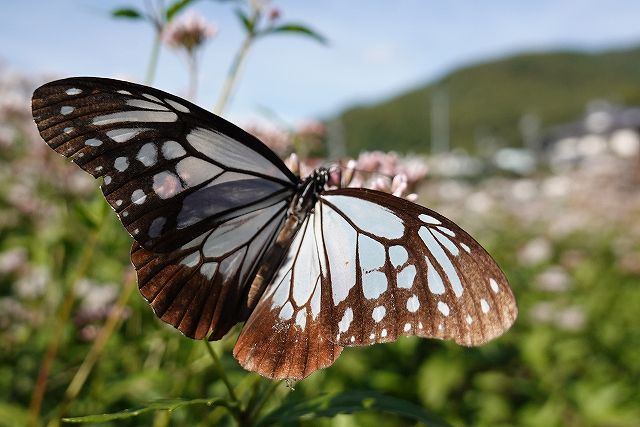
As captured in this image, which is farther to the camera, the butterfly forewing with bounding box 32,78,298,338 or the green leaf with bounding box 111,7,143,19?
the green leaf with bounding box 111,7,143,19

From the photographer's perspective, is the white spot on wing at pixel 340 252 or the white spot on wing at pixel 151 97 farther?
the white spot on wing at pixel 340 252

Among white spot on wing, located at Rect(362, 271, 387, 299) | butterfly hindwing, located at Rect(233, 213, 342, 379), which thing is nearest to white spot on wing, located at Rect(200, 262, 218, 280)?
butterfly hindwing, located at Rect(233, 213, 342, 379)

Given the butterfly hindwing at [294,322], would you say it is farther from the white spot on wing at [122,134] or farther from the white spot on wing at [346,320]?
the white spot on wing at [122,134]

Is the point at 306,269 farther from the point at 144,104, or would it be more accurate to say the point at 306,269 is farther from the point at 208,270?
the point at 144,104

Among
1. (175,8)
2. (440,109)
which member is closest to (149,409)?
(175,8)

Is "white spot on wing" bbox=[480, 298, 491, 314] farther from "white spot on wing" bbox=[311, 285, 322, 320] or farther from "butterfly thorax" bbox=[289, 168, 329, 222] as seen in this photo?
"butterfly thorax" bbox=[289, 168, 329, 222]

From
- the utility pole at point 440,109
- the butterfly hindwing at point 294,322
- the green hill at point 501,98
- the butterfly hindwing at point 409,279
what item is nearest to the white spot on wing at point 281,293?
the butterfly hindwing at point 294,322
